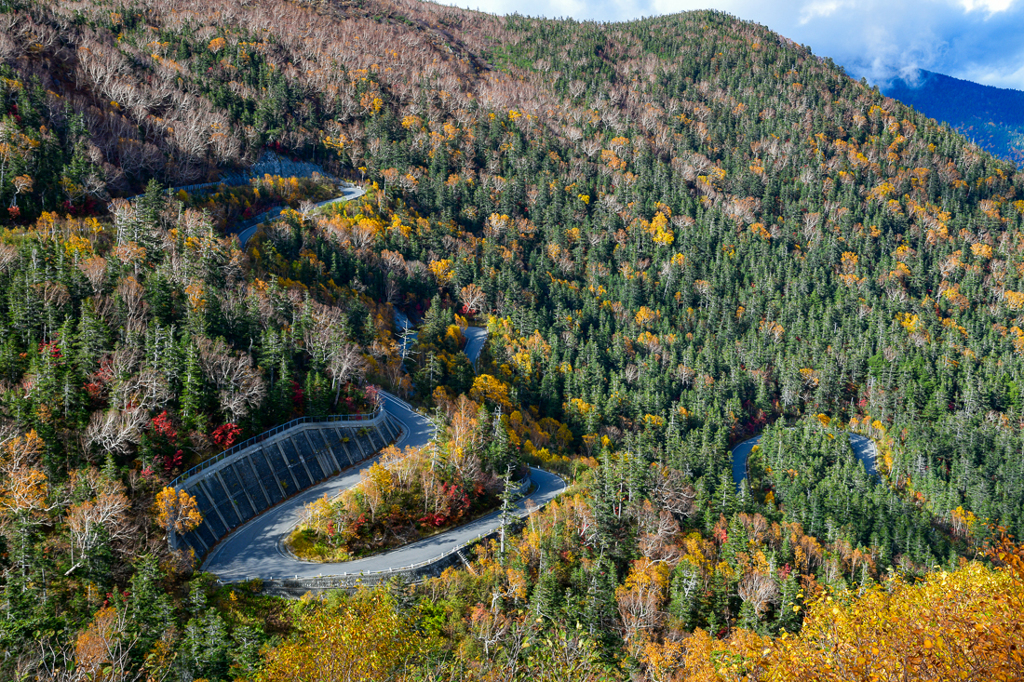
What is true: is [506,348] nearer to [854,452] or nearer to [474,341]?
[474,341]

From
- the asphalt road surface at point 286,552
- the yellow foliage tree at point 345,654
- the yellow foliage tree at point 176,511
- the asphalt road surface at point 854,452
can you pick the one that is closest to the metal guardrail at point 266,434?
the yellow foliage tree at point 176,511

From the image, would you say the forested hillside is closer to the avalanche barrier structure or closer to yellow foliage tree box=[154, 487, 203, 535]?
yellow foliage tree box=[154, 487, 203, 535]

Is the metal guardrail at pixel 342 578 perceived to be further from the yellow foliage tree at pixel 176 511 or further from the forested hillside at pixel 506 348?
the yellow foliage tree at pixel 176 511

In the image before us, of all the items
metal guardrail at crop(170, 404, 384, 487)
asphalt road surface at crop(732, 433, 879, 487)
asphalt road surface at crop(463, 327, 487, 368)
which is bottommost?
asphalt road surface at crop(732, 433, 879, 487)

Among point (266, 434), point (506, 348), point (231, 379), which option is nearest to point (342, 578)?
point (266, 434)

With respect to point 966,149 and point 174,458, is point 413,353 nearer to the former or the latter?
point 174,458

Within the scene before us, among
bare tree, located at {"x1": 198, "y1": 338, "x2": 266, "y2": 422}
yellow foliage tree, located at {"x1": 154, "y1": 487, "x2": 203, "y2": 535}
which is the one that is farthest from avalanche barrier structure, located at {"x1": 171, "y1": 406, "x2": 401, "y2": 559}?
bare tree, located at {"x1": 198, "y1": 338, "x2": 266, "y2": 422}
